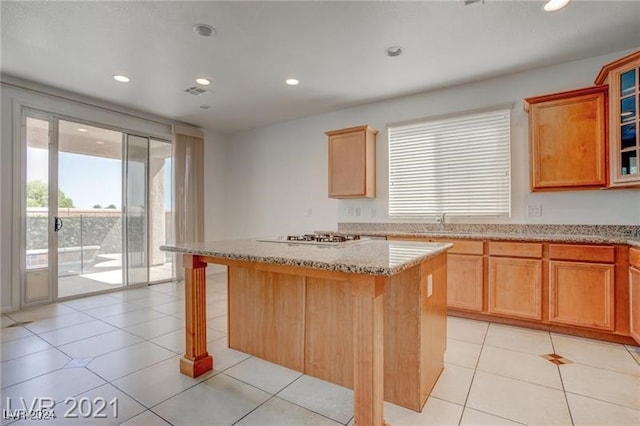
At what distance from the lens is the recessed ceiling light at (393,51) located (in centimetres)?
283

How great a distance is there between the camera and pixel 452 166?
3.74 metres

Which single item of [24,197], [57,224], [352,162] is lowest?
[57,224]

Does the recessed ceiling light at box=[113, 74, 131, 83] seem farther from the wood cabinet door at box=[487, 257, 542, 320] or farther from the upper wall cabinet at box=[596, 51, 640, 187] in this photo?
the upper wall cabinet at box=[596, 51, 640, 187]

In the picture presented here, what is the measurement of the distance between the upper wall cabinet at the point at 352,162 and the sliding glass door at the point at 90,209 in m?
2.86

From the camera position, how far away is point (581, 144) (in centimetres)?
283

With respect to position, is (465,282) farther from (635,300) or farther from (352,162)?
(352,162)

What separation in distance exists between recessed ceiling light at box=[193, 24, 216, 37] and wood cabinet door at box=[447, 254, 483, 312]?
3.08 m

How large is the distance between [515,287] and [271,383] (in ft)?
7.95

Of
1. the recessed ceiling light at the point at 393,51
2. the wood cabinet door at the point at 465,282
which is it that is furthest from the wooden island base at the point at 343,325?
the recessed ceiling light at the point at 393,51

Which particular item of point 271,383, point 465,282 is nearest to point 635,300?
point 465,282

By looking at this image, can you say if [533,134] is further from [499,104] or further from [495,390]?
[495,390]

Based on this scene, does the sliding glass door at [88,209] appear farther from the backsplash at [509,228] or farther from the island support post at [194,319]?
the backsplash at [509,228]

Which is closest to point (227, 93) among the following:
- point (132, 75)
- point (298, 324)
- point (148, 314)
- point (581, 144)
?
point (132, 75)

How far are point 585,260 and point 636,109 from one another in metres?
1.29
